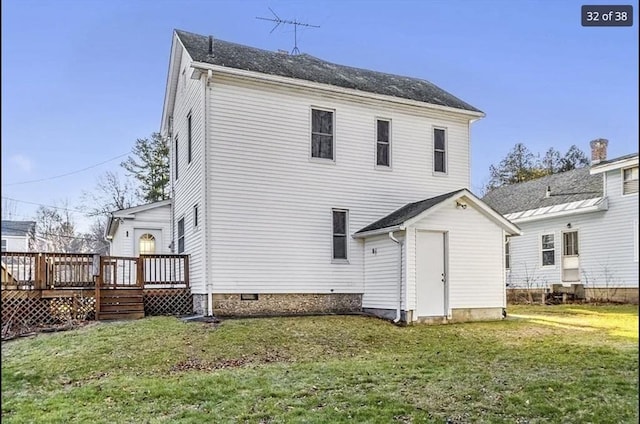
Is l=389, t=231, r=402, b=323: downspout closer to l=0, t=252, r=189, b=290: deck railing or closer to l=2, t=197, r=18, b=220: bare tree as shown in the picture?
l=0, t=252, r=189, b=290: deck railing

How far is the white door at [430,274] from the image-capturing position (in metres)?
10.8

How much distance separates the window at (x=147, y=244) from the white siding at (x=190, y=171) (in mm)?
845

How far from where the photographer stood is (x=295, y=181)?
459 inches

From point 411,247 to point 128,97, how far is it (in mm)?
8590

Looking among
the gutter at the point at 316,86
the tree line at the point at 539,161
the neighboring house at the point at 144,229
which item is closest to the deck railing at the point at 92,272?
the neighboring house at the point at 144,229

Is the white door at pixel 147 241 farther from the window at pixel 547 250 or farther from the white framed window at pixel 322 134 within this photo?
the window at pixel 547 250

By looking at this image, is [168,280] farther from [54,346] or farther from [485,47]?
[485,47]

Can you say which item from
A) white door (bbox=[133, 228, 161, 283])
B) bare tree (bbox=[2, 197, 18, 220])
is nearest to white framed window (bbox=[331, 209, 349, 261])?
white door (bbox=[133, 228, 161, 283])

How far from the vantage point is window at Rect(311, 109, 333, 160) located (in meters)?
12.0

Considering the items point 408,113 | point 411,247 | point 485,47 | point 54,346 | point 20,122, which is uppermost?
point 408,113

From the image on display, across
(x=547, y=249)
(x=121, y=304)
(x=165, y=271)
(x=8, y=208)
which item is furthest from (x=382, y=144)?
(x=8, y=208)

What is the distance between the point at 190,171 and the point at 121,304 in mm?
3400

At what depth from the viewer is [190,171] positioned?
12.3 m

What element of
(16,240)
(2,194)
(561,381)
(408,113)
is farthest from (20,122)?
(408,113)
